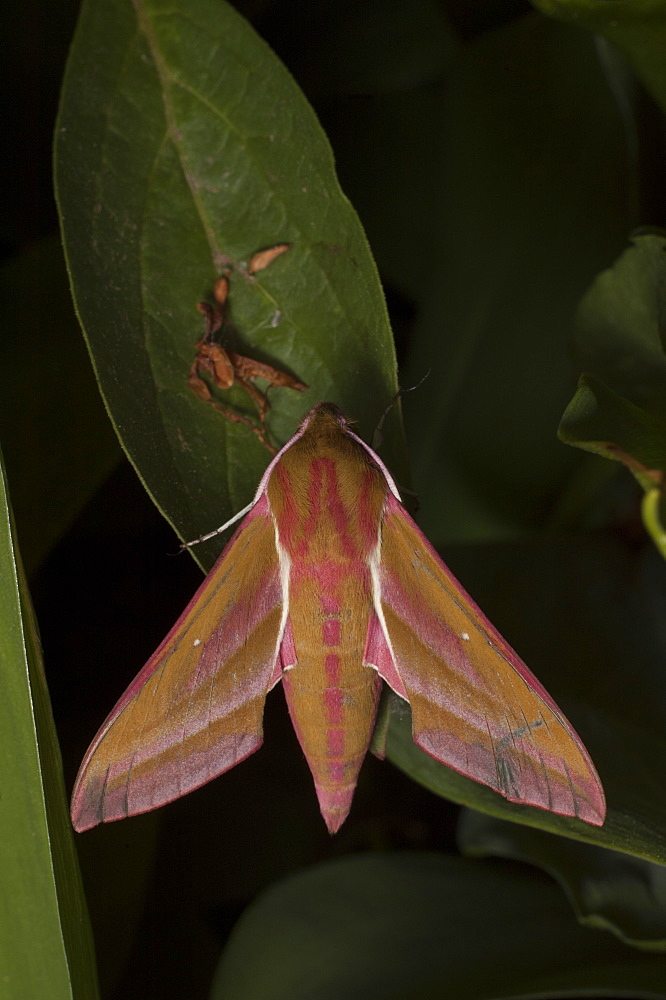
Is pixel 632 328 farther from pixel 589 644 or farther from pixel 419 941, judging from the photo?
pixel 419 941

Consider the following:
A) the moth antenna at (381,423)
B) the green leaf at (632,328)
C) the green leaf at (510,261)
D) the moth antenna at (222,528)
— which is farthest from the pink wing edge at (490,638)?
the green leaf at (510,261)

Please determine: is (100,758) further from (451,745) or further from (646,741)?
(646,741)

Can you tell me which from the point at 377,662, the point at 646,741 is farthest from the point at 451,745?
the point at 646,741

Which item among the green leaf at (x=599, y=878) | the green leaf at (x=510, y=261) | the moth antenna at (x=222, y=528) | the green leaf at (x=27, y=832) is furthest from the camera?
Result: the green leaf at (x=510, y=261)

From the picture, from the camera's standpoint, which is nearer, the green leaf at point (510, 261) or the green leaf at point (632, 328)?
the green leaf at point (632, 328)

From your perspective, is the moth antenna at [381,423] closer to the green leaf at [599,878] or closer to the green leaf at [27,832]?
the green leaf at [27,832]

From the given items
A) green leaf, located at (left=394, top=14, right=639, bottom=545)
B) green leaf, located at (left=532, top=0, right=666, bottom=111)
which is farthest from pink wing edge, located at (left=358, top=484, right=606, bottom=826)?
green leaf, located at (left=532, top=0, right=666, bottom=111)

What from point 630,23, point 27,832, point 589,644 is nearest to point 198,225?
point 630,23
